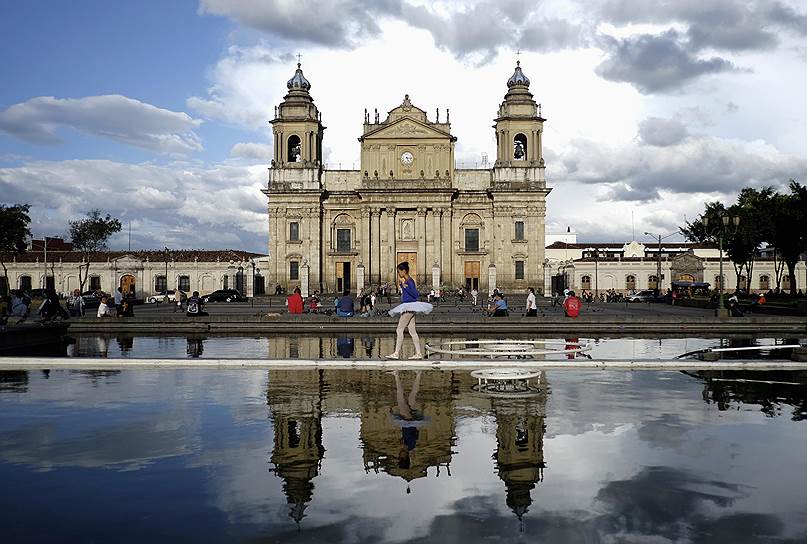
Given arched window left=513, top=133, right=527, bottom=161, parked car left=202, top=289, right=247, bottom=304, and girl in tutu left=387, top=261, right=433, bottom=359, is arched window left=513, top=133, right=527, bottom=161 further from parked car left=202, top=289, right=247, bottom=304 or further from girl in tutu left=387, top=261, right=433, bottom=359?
girl in tutu left=387, top=261, right=433, bottom=359

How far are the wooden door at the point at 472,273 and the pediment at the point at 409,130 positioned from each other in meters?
12.5

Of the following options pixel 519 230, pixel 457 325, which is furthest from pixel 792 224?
pixel 457 325

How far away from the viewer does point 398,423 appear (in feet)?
30.5

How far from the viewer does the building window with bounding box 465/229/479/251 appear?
239ft

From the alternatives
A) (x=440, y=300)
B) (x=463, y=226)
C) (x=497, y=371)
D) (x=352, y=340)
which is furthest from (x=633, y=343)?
(x=463, y=226)

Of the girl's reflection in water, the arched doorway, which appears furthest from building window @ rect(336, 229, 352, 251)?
the girl's reflection in water

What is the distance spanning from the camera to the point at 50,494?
21.3 feet

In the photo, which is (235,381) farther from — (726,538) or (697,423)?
(726,538)

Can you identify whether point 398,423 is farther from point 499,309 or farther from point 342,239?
point 342,239

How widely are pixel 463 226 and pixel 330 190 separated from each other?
13742 mm

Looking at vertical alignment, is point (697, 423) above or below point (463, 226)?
below

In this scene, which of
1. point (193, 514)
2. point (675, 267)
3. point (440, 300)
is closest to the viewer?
point (193, 514)

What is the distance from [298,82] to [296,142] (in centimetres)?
622

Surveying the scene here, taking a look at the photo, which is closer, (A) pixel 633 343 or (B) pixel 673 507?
(B) pixel 673 507
